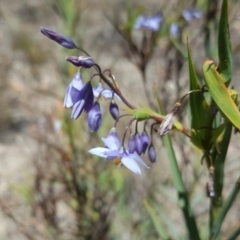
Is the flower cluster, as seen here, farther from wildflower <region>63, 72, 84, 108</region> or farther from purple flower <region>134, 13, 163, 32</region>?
purple flower <region>134, 13, 163, 32</region>

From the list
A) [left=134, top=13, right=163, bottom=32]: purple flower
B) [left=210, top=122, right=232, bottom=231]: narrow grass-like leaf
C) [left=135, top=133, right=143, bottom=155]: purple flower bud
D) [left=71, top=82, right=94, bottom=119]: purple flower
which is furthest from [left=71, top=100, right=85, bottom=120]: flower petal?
[left=134, top=13, right=163, bottom=32]: purple flower

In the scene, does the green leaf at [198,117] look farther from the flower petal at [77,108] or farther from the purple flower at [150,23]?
the purple flower at [150,23]

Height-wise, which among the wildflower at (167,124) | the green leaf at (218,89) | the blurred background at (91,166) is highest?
the green leaf at (218,89)

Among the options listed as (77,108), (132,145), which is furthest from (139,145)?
(77,108)

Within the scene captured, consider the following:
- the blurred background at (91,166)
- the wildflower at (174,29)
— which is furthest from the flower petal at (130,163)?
the wildflower at (174,29)

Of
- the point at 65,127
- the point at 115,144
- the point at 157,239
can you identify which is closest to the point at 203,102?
the point at 115,144

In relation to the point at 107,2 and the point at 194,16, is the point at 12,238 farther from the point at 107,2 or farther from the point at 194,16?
the point at 107,2
